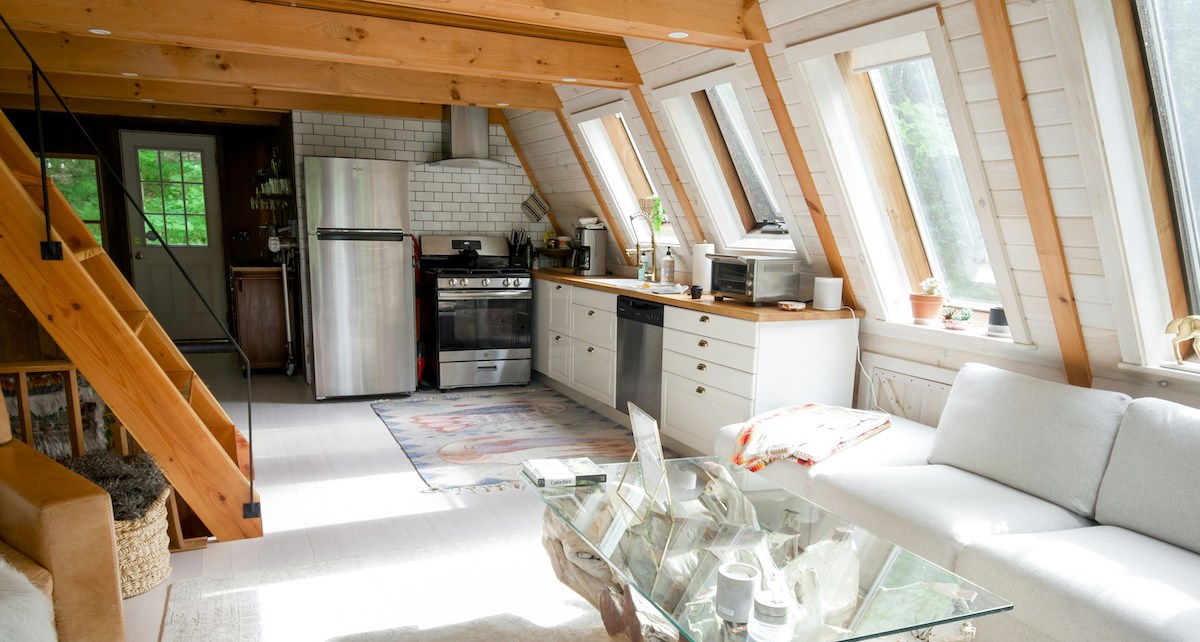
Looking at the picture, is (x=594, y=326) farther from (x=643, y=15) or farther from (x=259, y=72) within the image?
(x=259, y=72)

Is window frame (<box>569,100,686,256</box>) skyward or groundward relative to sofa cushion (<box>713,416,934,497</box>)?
skyward

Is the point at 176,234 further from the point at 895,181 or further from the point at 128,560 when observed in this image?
the point at 895,181

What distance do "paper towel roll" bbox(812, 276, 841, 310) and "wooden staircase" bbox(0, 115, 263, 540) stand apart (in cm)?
282

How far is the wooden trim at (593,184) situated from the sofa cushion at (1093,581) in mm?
4076

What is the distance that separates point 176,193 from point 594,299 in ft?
17.0

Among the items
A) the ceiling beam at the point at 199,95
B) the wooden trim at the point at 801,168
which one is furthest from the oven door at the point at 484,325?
the wooden trim at the point at 801,168

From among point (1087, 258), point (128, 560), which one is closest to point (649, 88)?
point (1087, 258)

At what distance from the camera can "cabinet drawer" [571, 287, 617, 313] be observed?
507 cm

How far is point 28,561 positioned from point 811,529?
2130 millimetres

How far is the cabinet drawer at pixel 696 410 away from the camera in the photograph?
388cm

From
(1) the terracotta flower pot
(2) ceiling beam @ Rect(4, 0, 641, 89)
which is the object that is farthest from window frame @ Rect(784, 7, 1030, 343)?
(2) ceiling beam @ Rect(4, 0, 641, 89)

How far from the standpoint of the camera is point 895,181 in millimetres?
3586

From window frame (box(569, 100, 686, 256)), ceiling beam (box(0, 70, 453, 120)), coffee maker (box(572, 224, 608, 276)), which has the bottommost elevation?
coffee maker (box(572, 224, 608, 276))

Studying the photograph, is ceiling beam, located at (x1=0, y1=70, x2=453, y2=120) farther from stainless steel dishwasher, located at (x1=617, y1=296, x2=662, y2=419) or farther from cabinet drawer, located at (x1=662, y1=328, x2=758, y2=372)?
cabinet drawer, located at (x1=662, y1=328, x2=758, y2=372)
